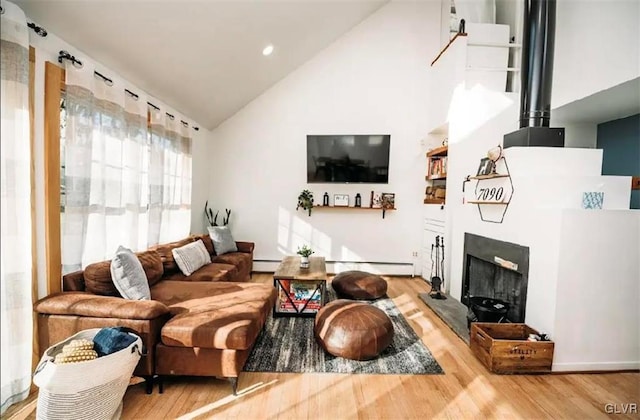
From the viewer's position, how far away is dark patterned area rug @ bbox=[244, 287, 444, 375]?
237 cm

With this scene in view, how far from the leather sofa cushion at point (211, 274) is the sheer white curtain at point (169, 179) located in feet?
1.84

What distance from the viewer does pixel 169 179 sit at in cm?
400

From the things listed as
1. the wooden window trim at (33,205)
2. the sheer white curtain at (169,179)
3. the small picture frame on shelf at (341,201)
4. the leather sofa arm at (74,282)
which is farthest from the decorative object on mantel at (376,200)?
the wooden window trim at (33,205)

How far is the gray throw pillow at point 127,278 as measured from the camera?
2332 mm

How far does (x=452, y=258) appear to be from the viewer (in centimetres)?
422

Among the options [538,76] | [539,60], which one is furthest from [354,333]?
[539,60]

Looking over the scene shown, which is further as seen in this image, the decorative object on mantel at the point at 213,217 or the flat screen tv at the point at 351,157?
the decorative object on mantel at the point at 213,217

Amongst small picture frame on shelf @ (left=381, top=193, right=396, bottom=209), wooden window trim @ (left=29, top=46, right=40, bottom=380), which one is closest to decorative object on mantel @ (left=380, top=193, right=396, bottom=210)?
small picture frame on shelf @ (left=381, top=193, right=396, bottom=209)

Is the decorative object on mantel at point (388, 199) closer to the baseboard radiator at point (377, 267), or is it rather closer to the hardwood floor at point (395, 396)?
the baseboard radiator at point (377, 267)

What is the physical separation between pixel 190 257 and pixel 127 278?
1.30 m

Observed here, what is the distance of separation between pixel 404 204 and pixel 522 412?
11.8ft

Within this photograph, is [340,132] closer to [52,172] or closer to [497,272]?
[497,272]

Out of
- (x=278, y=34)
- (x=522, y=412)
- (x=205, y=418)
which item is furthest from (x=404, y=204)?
Result: (x=205, y=418)

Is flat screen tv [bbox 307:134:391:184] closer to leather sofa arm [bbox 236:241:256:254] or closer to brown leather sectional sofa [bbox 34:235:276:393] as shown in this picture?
leather sofa arm [bbox 236:241:256:254]
